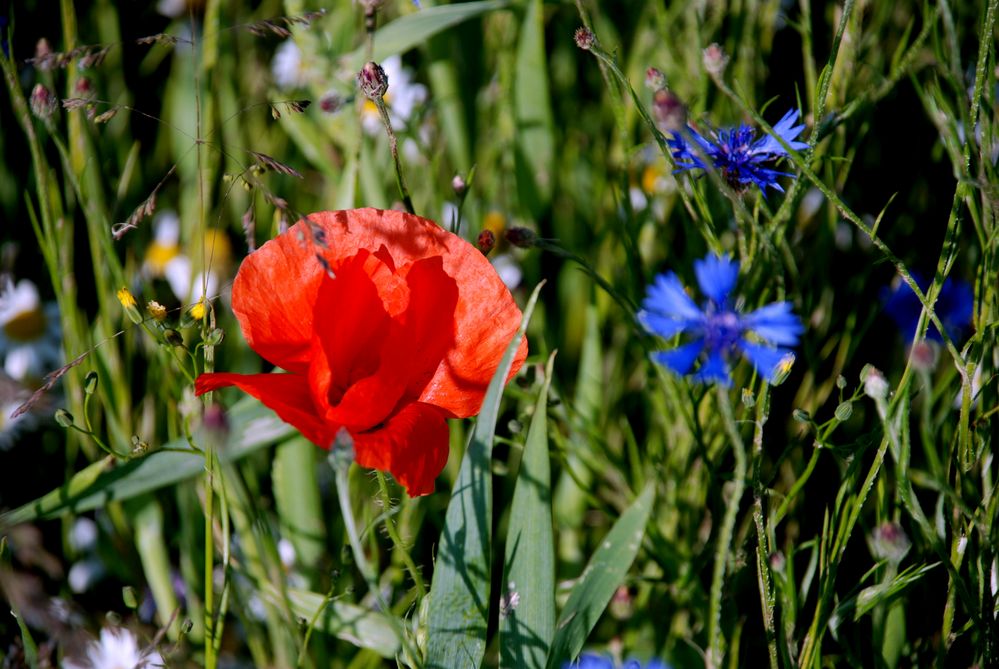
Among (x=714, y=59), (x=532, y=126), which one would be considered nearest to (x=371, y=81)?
(x=714, y=59)

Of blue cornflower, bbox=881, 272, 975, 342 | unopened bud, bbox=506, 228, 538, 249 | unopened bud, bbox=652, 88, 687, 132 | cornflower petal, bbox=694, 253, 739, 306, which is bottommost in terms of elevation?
cornflower petal, bbox=694, 253, 739, 306

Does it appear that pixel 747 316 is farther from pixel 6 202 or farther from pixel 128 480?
pixel 6 202

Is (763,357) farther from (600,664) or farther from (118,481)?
(118,481)

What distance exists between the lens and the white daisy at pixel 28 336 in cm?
141

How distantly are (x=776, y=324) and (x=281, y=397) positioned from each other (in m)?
0.38

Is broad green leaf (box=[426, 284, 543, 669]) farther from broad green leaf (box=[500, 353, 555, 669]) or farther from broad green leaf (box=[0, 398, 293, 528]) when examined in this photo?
broad green leaf (box=[0, 398, 293, 528])

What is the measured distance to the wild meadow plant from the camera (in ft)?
2.42

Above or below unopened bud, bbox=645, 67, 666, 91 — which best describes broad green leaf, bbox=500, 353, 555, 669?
below

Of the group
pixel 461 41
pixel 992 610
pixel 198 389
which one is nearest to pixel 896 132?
pixel 461 41

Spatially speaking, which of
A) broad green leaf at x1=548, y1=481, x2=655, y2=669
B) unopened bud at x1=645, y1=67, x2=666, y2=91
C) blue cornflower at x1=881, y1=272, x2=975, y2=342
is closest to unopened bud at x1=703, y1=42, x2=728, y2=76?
unopened bud at x1=645, y1=67, x2=666, y2=91

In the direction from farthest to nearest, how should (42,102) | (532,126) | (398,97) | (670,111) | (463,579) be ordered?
(398,97) < (532,126) < (42,102) < (463,579) < (670,111)

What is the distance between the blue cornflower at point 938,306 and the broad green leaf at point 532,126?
515 mm

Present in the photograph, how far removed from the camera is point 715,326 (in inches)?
26.9

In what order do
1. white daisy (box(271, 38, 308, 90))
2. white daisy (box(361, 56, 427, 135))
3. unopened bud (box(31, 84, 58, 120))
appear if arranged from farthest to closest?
white daisy (box(271, 38, 308, 90)) < white daisy (box(361, 56, 427, 135)) < unopened bud (box(31, 84, 58, 120))
